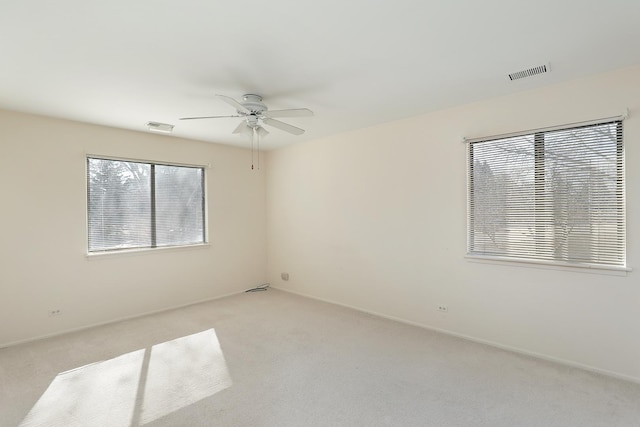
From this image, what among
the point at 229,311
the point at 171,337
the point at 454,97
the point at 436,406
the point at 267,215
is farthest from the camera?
the point at 267,215

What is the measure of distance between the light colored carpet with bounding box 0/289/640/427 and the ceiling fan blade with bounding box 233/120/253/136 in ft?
7.26

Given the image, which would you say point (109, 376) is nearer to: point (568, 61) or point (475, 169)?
point (475, 169)

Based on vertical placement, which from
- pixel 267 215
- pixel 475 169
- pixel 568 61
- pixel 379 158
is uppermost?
pixel 568 61

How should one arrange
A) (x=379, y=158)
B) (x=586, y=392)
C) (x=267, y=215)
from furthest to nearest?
(x=267, y=215) → (x=379, y=158) → (x=586, y=392)

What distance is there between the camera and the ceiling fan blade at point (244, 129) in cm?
306

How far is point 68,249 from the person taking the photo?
3754mm

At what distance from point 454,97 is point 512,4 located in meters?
1.45

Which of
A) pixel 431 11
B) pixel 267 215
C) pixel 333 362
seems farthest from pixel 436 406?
pixel 267 215

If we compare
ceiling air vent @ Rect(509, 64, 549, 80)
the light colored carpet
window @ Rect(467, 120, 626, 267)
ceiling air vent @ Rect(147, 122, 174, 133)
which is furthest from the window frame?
ceiling air vent @ Rect(509, 64, 549, 80)

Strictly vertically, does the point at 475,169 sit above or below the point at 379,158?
below

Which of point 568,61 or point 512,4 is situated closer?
point 512,4

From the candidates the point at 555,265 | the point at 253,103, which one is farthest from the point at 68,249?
the point at 555,265

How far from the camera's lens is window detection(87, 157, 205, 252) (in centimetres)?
405

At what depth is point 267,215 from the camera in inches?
229
